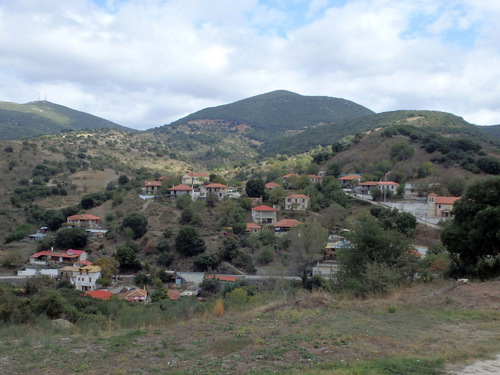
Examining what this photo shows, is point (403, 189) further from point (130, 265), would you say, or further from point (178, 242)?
point (130, 265)

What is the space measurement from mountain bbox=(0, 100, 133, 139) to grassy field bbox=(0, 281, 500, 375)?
95631mm

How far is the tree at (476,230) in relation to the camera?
12.8 metres

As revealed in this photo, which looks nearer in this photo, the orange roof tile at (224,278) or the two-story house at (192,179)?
the orange roof tile at (224,278)

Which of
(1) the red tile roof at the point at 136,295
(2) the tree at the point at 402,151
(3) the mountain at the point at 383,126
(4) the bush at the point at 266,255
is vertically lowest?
(1) the red tile roof at the point at 136,295

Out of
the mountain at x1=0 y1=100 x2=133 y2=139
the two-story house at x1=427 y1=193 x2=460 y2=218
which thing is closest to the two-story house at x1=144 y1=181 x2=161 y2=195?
the two-story house at x1=427 y1=193 x2=460 y2=218

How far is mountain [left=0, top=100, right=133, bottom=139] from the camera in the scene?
336ft

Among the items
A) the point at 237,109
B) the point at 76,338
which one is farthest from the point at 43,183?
the point at 237,109

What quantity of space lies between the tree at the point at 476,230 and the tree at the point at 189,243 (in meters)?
20.1

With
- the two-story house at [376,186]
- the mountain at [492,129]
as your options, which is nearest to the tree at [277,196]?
the two-story house at [376,186]

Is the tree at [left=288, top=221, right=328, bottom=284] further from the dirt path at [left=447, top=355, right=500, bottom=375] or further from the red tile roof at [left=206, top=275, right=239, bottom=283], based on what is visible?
the dirt path at [left=447, top=355, right=500, bottom=375]

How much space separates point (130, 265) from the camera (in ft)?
97.3

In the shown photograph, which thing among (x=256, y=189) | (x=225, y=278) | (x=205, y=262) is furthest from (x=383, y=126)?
(x=225, y=278)

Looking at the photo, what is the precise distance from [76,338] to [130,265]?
23.2 m

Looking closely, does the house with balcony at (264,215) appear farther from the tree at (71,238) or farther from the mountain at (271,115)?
the mountain at (271,115)
